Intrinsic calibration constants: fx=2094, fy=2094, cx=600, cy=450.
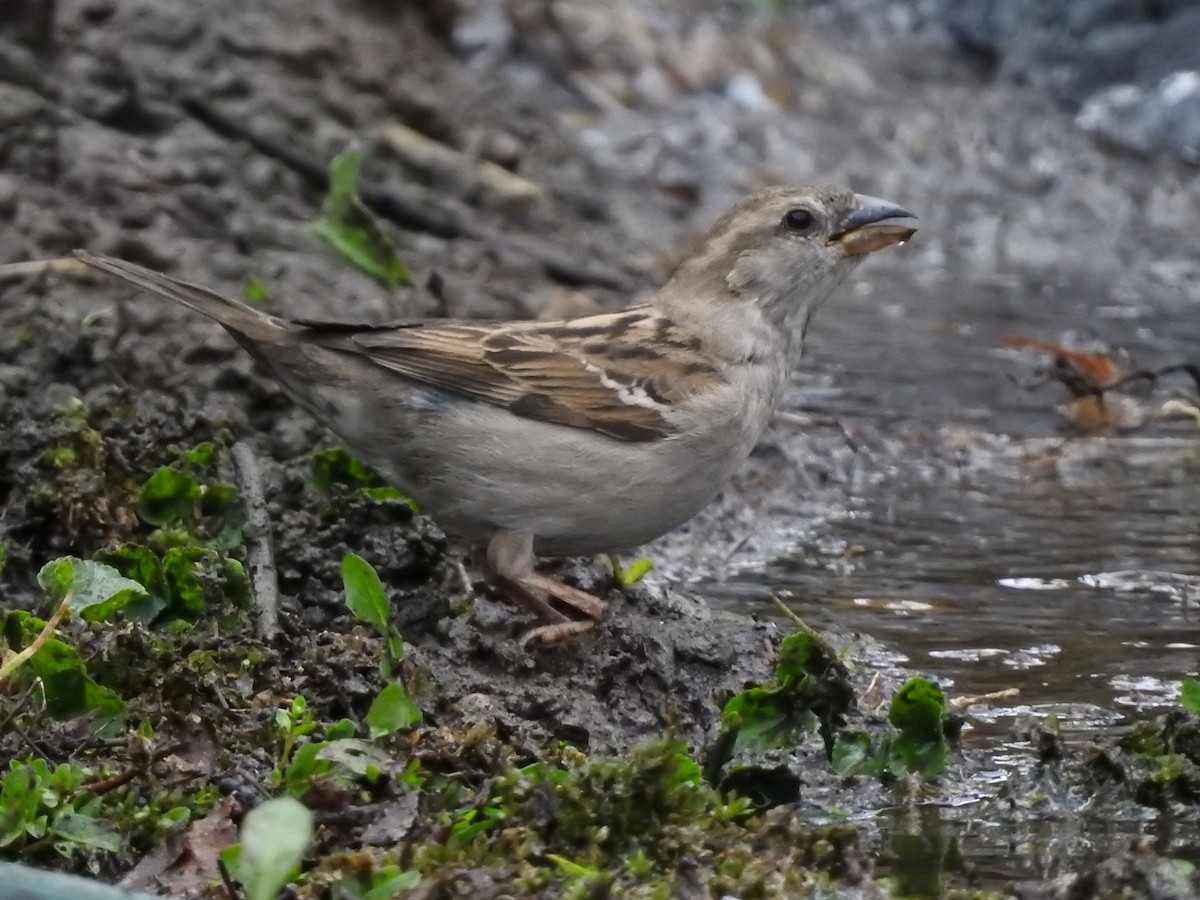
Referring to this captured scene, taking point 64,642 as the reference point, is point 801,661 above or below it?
above

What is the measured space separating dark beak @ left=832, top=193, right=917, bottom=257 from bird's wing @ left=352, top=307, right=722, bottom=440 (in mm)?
593

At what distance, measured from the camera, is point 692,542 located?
6.89 m

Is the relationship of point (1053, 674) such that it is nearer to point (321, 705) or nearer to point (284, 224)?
point (321, 705)

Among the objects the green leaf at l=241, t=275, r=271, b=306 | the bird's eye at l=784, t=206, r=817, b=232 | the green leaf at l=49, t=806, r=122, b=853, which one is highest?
the bird's eye at l=784, t=206, r=817, b=232

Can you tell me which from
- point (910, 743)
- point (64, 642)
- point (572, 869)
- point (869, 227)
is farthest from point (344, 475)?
point (572, 869)

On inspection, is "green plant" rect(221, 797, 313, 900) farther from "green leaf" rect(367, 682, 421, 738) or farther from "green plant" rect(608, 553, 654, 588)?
"green plant" rect(608, 553, 654, 588)

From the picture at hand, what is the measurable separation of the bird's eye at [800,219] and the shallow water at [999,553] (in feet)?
3.49

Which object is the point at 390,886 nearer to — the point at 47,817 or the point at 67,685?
the point at 47,817

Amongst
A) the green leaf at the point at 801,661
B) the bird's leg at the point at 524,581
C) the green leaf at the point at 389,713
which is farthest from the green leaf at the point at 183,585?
the green leaf at the point at 801,661

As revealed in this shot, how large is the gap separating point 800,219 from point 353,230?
7.43ft

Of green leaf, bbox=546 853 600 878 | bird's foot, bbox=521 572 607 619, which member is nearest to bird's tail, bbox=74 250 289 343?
bird's foot, bbox=521 572 607 619

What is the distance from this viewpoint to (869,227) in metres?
6.30

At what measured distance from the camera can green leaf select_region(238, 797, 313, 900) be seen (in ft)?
10.3

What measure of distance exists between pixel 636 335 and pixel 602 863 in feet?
8.71
